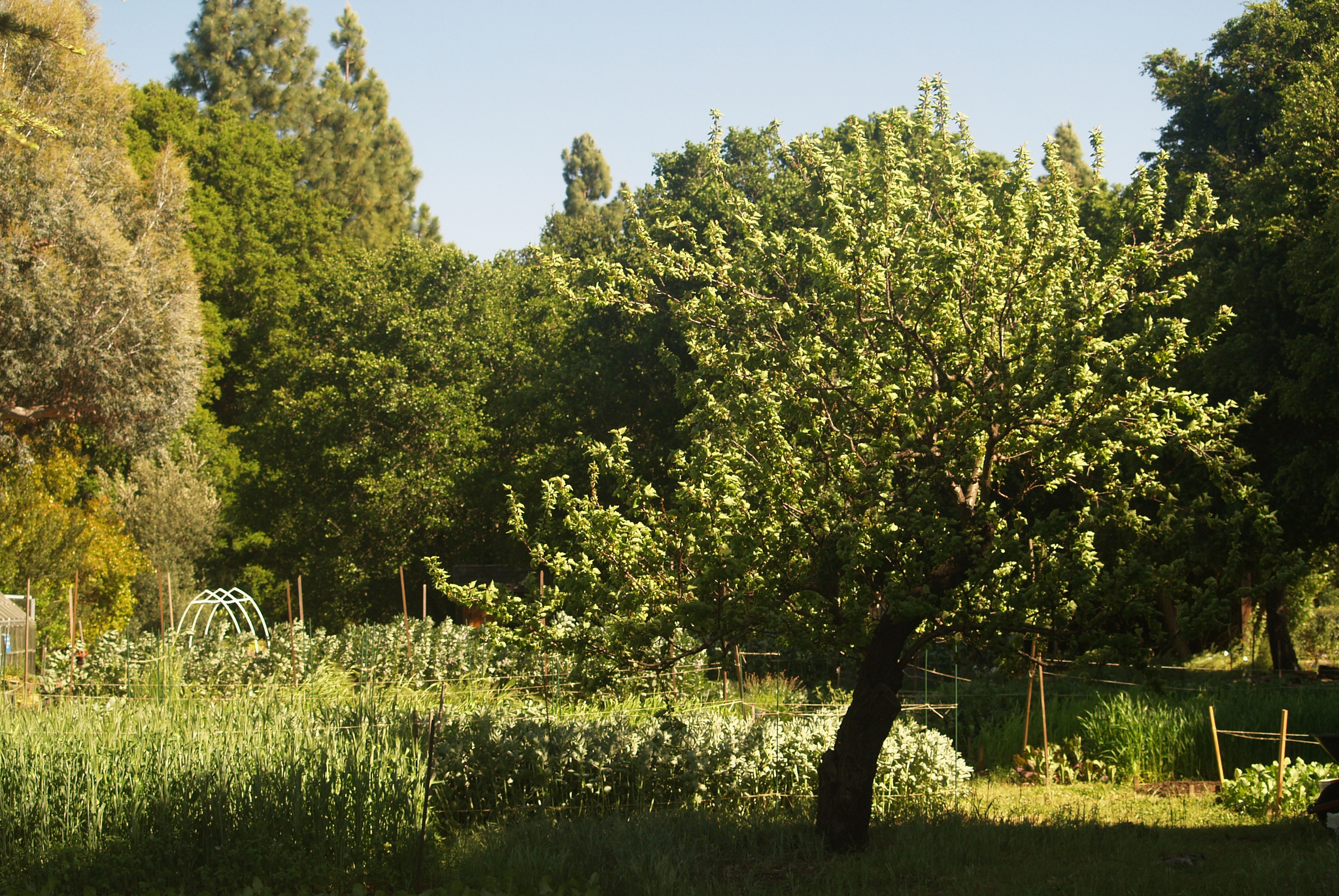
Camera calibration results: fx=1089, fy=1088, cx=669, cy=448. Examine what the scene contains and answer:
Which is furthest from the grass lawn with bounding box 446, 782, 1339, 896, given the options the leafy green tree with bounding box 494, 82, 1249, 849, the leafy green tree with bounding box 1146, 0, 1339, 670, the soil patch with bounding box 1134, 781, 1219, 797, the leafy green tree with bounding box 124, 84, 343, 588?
the leafy green tree with bounding box 124, 84, 343, 588

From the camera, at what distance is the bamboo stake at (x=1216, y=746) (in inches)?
388

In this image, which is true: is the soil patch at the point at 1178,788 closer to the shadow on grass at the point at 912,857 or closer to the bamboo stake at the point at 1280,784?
the bamboo stake at the point at 1280,784

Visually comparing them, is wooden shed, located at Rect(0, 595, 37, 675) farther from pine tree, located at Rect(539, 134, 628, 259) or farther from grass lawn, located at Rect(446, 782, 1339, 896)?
pine tree, located at Rect(539, 134, 628, 259)

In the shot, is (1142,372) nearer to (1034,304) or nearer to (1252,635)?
(1034,304)

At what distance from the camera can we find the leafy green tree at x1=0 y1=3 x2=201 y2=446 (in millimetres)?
19938

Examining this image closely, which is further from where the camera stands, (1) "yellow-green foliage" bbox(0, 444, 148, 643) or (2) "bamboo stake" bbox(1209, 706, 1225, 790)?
(1) "yellow-green foliage" bbox(0, 444, 148, 643)

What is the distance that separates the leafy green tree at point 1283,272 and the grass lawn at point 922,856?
278 inches

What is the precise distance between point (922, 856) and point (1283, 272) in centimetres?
A: 1106

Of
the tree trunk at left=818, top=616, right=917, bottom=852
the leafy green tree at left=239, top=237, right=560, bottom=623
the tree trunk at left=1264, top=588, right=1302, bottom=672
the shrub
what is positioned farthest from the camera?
the leafy green tree at left=239, top=237, right=560, bottom=623

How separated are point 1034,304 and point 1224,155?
1384 centimetres

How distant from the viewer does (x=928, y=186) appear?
954 cm

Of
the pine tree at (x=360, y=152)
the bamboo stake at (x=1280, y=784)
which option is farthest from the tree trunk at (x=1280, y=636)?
the pine tree at (x=360, y=152)

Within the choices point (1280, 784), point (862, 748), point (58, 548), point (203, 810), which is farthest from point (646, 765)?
point (58, 548)

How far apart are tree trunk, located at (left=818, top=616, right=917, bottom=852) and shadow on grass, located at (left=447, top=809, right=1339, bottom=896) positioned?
18 cm
